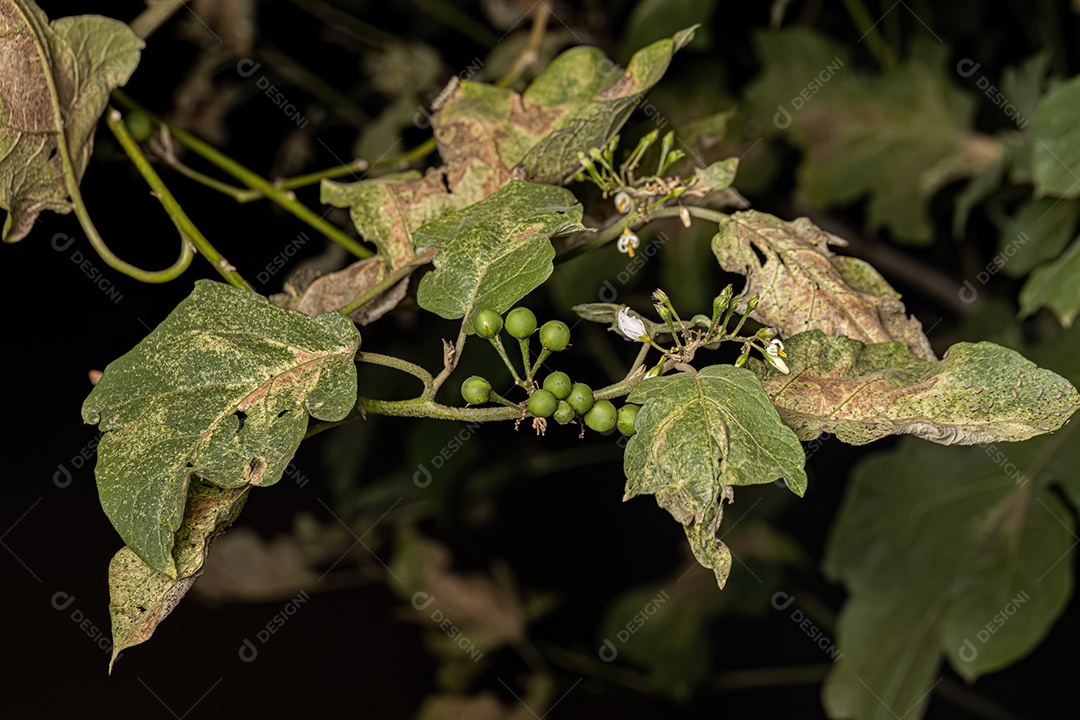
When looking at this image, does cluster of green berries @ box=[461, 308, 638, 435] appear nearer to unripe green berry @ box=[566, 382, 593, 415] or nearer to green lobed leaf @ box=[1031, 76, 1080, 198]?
unripe green berry @ box=[566, 382, 593, 415]

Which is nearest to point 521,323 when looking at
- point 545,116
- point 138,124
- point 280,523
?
point 545,116

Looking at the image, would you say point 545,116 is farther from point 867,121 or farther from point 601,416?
point 867,121

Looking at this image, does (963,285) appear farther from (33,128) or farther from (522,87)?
(33,128)

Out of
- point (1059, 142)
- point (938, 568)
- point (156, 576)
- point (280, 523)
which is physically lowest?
point (280, 523)

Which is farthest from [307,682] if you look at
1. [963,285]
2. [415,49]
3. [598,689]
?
[963,285]

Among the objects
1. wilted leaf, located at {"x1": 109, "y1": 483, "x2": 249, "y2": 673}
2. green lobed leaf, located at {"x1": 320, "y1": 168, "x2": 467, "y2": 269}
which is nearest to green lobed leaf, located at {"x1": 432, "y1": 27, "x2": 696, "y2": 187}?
green lobed leaf, located at {"x1": 320, "y1": 168, "x2": 467, "y2": 269}

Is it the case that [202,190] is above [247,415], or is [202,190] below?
below

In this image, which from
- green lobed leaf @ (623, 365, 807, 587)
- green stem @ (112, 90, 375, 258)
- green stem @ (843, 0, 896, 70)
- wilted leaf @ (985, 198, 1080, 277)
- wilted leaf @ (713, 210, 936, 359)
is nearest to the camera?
green lobed leaf @ (623, 365, 807, 587)
